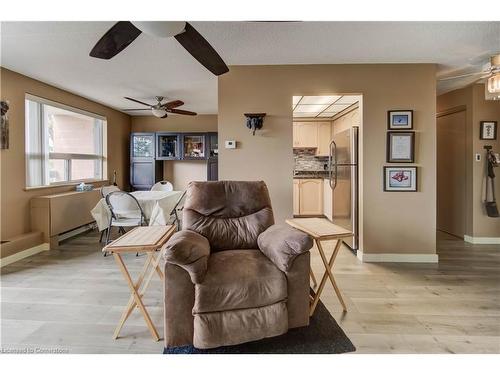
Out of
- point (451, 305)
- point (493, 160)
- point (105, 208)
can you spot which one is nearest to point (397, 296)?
point (451, 305)

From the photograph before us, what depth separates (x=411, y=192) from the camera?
326 centimetres

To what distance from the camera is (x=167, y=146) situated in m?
6.05

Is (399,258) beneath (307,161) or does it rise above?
beneath

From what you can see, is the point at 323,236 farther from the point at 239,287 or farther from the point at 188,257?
the point at 188,257

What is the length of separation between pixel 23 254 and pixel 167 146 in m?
3.33

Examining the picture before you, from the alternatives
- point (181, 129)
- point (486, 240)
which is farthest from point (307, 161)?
point (486, 240)

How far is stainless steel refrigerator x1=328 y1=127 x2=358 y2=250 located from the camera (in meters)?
3.48

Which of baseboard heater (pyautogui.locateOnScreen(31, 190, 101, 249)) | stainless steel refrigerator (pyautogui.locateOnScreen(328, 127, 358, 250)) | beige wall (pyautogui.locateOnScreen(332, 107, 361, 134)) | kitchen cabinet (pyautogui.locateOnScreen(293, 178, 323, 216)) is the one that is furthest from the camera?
kitchen cabinet (pyautogui.locateOnScreen(293, 178, 323, 216))

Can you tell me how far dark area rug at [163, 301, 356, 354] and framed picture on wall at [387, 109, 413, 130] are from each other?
8.02 ft

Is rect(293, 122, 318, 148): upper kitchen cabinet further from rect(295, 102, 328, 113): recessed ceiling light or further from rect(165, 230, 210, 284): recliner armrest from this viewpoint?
rect(165, 230, 210, 284): recliner armrest

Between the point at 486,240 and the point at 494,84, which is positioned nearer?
the point at 494,84

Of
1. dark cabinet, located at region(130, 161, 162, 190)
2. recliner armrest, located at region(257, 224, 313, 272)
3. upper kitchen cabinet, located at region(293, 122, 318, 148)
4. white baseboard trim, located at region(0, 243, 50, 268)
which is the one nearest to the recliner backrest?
recliner armrest, located at region(257, 224, 313, 272)

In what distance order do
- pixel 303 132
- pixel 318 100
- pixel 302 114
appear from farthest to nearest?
pixel 303 132, pixel 302 114, pixel 318 100
